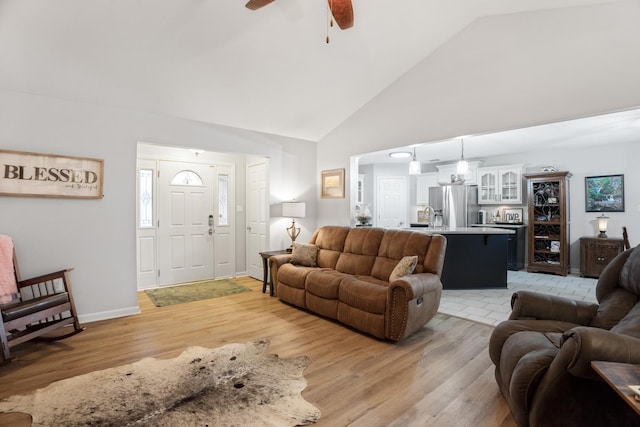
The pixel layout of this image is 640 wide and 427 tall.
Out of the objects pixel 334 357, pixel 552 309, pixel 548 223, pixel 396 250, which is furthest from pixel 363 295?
pixel 548 223

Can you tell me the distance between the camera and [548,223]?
6.21m

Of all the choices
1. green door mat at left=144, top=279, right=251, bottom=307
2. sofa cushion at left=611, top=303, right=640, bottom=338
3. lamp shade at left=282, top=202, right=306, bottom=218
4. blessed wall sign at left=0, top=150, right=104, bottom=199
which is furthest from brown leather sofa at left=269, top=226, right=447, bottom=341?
blessed wall sign at left=0, top=150, right=104, bottom=199

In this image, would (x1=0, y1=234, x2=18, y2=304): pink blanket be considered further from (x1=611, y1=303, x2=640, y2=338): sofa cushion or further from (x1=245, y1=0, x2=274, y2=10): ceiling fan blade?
(x1=611, y1=303, x2=640, y2=338): sofa cushion

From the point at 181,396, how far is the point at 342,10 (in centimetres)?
291

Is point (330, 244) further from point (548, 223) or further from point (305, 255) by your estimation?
point (548, 223)

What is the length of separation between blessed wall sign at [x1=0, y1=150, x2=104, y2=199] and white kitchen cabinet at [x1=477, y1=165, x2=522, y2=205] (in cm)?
712

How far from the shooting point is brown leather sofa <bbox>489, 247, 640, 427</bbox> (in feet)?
4.49

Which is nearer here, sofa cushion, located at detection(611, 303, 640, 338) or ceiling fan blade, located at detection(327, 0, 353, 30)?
sofa cushion, located at detection(611, 303, 640, 338)

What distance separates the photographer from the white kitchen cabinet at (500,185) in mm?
6723

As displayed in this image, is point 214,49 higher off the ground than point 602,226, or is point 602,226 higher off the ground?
point 214,49

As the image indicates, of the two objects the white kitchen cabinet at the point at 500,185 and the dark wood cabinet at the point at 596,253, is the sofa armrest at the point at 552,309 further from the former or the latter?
the white kitchen cabinet at the point at 500,185

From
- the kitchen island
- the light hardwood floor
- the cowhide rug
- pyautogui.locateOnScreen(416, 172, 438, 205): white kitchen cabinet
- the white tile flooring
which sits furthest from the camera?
pyautogui.locateOnScreen(416, 172, 438, 205): white kitchen cabinet

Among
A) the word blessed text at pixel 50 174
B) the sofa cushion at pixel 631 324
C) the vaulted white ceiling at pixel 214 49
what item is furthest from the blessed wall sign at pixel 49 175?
the sofa cushion at pixel 631 324

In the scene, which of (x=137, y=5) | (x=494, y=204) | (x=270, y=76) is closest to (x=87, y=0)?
(x=137, y=5)
